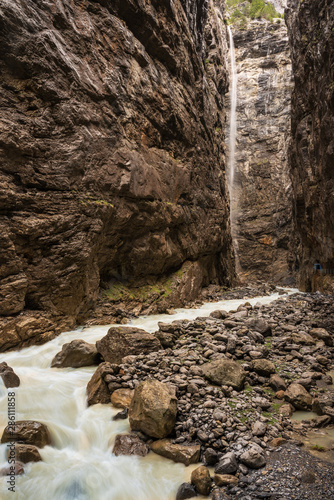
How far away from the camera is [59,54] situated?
8570 millimetres

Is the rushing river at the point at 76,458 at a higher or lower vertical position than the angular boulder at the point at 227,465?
lower

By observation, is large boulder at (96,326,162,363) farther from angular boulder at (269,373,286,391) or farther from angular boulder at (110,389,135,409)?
angular boulder at (269,373,286,391)

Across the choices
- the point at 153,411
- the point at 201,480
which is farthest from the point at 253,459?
the point at 153,411

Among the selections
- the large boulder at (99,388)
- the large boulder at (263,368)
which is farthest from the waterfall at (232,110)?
the large boulder at (99,388)

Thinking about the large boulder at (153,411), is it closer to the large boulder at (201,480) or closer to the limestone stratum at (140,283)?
the limestone stratum at (140,283)

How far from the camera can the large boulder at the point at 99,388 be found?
486 centimetres

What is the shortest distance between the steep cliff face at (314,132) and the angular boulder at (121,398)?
10.5 m

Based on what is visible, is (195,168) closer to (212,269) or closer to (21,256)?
(212,269)

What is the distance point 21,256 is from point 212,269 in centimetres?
1460

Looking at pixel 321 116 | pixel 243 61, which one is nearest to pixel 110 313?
pixel 321 116

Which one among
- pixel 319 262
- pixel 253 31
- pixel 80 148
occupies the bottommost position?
pixel 319 262

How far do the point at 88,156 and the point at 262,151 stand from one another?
3468cm

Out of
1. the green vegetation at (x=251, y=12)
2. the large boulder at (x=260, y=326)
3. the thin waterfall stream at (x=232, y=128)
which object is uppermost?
the green vegetation at (x=251, y=12)

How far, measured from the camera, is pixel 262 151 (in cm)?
3841
